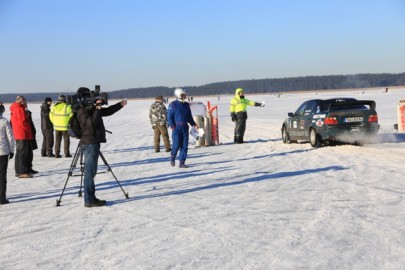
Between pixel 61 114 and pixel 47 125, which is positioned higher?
pixel 61 114

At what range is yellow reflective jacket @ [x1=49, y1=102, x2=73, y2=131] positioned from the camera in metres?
16.2

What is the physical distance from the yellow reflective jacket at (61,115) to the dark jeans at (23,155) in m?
3.59

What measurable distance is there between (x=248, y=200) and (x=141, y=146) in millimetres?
11653

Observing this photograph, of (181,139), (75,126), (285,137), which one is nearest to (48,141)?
(181,139)

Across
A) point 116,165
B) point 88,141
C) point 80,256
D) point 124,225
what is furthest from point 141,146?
point 80,256

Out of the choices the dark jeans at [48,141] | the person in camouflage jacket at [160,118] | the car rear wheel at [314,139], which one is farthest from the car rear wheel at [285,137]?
the dark jeans at [48,141]

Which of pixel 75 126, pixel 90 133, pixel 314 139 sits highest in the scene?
pixel 75 126

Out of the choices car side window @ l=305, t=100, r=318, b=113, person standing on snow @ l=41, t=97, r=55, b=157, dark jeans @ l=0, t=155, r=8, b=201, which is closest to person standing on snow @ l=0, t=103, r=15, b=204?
dark jeans @ l=0, t=155, r=8, b=201

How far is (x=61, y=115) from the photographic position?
16234 millimetres

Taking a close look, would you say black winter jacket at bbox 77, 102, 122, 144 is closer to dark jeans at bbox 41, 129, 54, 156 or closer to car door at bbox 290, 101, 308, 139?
dark jeans at bbox 41, 129, 54, 156

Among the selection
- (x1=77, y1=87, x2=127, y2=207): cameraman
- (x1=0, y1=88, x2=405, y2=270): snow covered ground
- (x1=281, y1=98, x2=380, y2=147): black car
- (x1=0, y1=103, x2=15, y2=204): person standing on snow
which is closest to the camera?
(x1=0, y1=88, x2=405, y2=270): snow covered ground

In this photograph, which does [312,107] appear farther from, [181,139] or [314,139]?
[181,139]

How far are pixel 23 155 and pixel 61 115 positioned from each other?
424 cm

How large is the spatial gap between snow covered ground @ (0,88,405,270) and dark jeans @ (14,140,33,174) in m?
0.33
